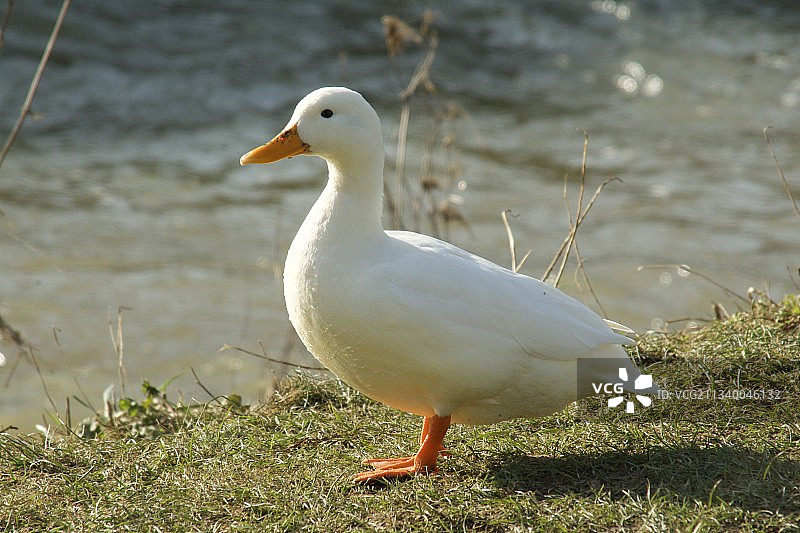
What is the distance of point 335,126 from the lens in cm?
318

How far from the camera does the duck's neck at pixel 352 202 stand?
3.19 m

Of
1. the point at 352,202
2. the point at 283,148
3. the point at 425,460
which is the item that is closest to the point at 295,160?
the point at 283,148

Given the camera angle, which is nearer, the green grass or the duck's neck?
the green grass

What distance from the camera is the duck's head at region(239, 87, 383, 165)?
10.4ft

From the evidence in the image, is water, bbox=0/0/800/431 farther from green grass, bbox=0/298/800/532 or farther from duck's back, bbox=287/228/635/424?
duck's back, bbox=287/228/635/424

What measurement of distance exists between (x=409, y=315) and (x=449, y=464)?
688 mm

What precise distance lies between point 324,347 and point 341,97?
0.86 m

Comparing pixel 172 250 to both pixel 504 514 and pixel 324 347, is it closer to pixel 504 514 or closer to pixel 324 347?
pixel 324 347

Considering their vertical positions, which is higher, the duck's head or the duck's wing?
the duck's head

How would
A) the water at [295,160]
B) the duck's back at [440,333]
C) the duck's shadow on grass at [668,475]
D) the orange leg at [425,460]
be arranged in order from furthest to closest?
the water at [295,160] → the orange leg at [425,460] → the duck's back at [440,333] → the duck's shadow on grass at [668,475]

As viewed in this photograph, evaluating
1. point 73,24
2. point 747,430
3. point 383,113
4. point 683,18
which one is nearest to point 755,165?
point 383,113

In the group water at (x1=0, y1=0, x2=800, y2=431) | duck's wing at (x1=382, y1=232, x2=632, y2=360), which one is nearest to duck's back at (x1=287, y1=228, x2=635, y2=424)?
duck's wing at (x1=382, y1=232, x2=632, y2=360)

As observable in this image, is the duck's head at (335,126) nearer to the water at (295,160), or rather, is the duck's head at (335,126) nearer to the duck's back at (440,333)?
the duck's back at (440,333)

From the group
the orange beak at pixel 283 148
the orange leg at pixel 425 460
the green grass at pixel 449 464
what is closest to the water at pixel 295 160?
the green grass at pixel 449 464
